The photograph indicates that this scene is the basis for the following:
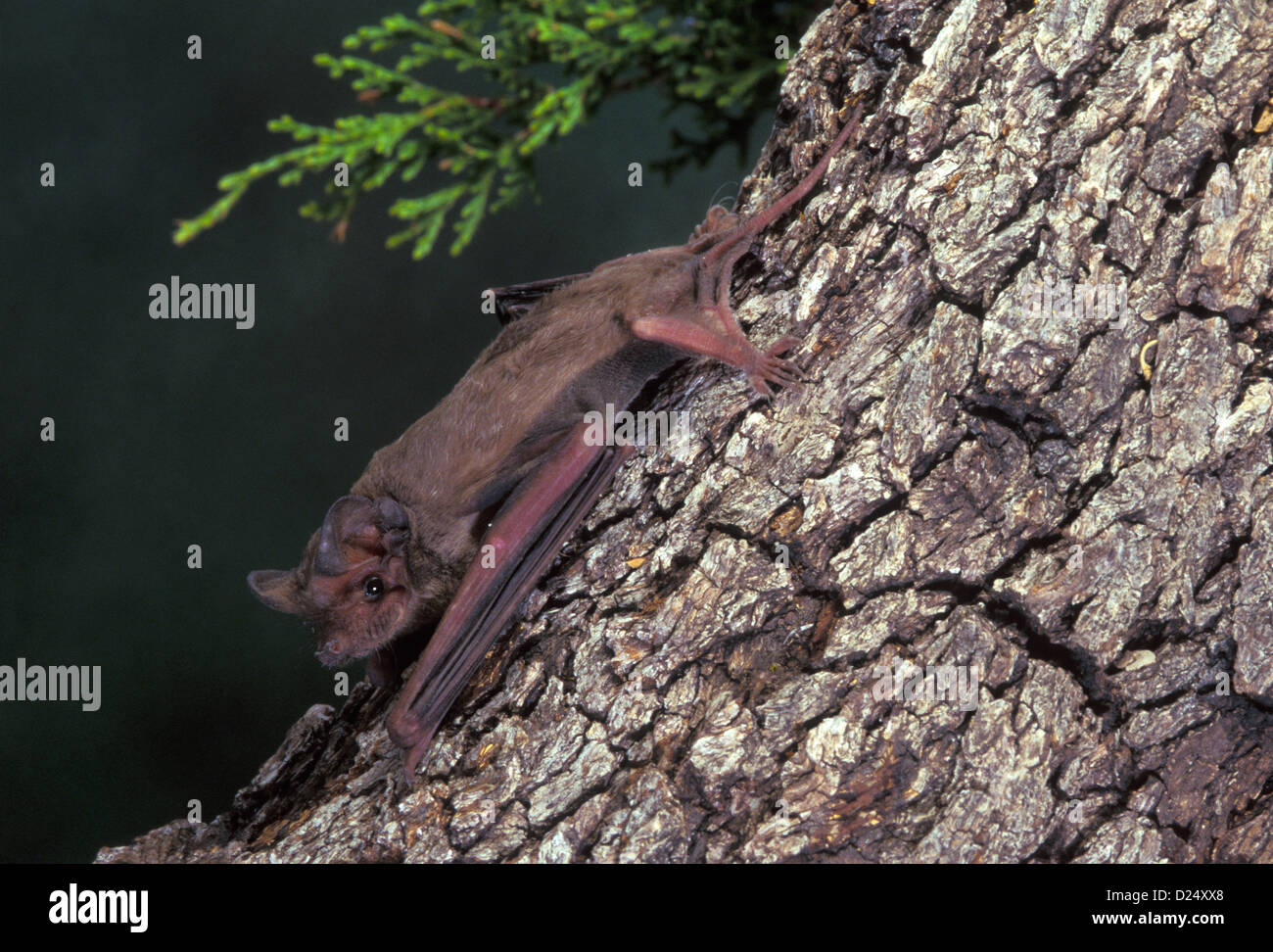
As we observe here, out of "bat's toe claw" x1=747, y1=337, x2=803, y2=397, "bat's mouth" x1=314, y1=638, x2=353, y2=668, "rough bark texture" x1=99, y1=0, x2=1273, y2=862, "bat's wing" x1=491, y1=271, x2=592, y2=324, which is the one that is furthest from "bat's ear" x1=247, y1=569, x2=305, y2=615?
"bat's toe claw" x1=747, y1=337, x2=803, y2=397

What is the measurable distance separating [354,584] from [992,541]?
71.6 inches

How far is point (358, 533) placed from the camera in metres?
3.13

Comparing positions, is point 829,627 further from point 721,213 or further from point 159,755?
point 159,755

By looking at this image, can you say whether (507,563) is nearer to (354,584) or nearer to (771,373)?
(354,584)

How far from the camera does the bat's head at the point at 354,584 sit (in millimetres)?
3109

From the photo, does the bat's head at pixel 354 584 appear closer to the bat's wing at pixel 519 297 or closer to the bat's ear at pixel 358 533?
the bat's ear at pixel 358 533

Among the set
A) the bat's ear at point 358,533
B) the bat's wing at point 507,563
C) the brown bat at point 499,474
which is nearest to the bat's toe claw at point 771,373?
the brown bat at point 499,474

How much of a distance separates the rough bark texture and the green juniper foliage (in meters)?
2.39

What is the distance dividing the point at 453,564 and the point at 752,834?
1260 mm

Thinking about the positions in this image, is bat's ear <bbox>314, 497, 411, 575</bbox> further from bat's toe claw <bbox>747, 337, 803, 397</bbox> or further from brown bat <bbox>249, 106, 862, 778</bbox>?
bat's toe claw <bbox>747, 337, 803, 397</bbox>

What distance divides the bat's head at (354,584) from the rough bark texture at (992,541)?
2.33ft

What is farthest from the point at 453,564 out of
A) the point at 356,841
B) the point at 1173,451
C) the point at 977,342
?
the point at 1173,451

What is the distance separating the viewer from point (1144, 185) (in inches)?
93.7

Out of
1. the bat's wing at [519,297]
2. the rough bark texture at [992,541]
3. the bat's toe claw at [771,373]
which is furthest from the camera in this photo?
the bat's wing at [519,297]
